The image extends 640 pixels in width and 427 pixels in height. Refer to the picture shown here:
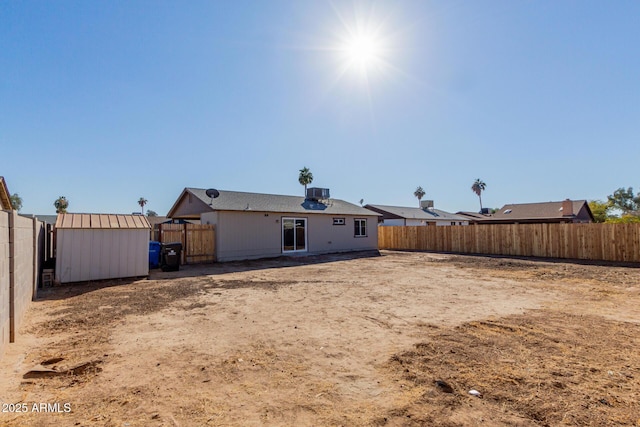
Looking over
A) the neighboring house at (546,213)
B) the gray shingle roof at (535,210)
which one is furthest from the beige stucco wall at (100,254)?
the gray shingle roof at (535,210)

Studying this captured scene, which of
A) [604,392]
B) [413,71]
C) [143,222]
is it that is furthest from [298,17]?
[604,392]

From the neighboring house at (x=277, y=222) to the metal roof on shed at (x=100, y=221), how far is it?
4.52m

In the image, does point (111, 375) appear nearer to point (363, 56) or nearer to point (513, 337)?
point (513, 337)

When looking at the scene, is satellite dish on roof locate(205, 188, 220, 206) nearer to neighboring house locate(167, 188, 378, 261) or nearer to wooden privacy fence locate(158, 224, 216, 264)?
neighboring house locate(167, 188, 378, 261)

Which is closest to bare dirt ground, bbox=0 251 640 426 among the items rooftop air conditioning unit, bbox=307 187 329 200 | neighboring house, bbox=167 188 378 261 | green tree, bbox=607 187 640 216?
neighboring house, bbox=167 188 378 261

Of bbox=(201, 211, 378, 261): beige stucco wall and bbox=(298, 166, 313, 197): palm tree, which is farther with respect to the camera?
bbox=(298, 166, 313, 197): palm tree

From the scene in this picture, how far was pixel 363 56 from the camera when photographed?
35.1 feet

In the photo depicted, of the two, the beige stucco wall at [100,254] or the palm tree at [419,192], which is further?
the palm tree at [419,192]

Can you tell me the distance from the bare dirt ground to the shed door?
9.82m

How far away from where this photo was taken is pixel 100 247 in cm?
899

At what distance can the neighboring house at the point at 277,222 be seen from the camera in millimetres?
14878

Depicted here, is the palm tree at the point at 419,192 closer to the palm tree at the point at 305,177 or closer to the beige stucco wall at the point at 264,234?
the palm tree at the point at 305,177

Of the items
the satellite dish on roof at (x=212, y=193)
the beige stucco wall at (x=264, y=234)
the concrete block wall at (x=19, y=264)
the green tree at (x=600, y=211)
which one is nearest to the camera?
the concrete block wall at (x=19, y=264)

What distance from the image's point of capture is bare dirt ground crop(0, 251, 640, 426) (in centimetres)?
251
